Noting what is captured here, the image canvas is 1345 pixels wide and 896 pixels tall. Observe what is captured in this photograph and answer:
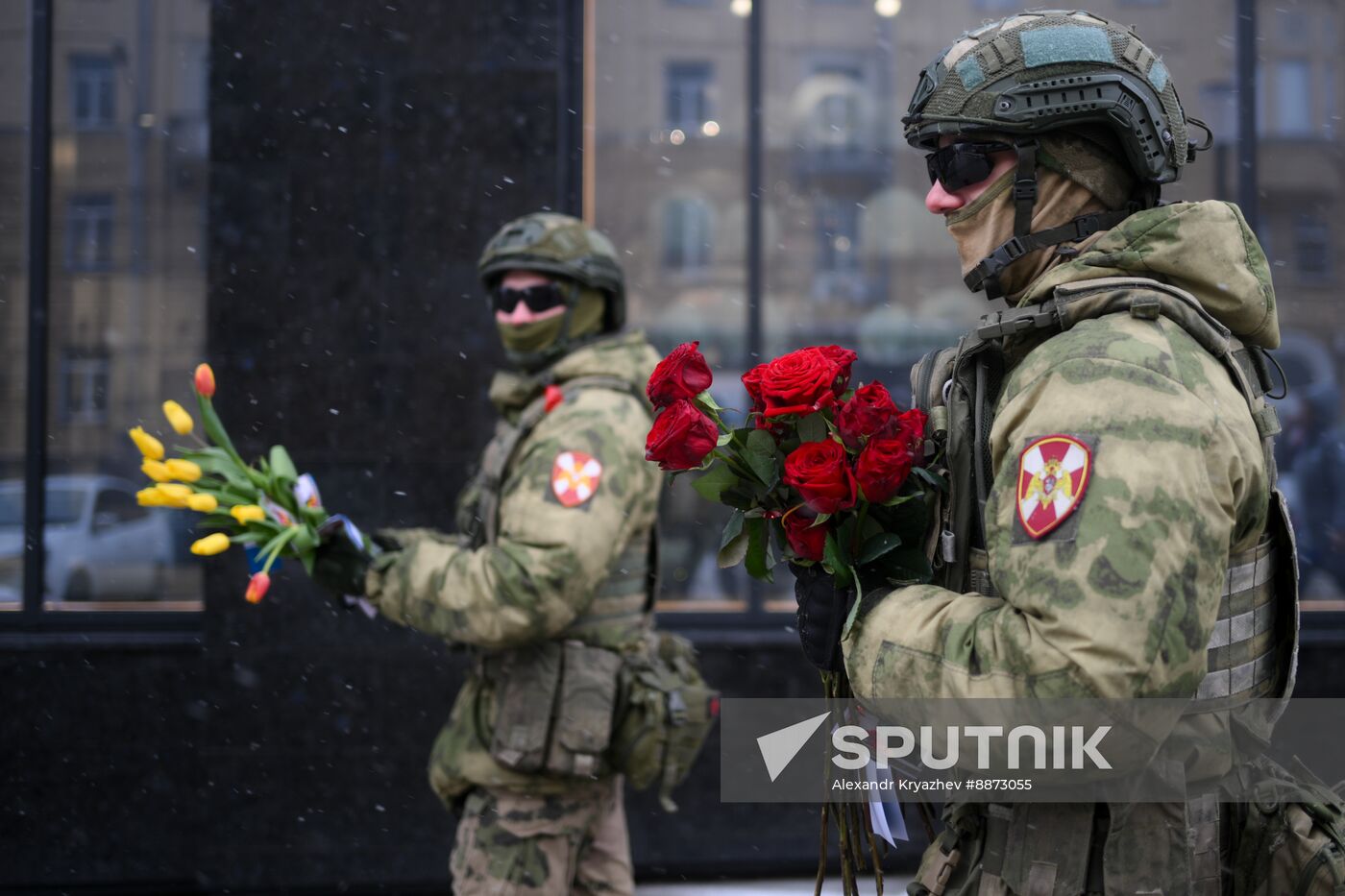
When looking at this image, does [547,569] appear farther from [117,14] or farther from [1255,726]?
[117,14]

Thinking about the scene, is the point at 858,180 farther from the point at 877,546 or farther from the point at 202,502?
the point at 877,546

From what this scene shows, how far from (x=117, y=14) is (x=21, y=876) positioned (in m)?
3.88

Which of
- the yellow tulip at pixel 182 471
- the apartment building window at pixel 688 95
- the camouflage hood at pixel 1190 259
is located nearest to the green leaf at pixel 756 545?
the camouflage hood at pixel 1190 259

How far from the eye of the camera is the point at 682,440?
6.74ft

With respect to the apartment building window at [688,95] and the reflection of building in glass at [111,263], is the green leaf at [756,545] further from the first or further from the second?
the apartment building window at [688,95]

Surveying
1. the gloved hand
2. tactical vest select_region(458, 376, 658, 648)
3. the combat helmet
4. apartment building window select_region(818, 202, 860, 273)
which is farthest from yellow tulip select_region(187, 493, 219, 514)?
apartment building window select_region(818, 202, 860, 273)

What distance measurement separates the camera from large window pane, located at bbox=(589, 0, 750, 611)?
6.10 metres

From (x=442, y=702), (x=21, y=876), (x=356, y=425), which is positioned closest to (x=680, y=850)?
(x=442, y=702)

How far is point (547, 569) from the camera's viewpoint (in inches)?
131

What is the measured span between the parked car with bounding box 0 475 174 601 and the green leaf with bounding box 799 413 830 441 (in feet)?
14.5

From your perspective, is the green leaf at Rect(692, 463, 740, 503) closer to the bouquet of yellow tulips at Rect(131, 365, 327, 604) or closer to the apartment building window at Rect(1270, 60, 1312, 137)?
A: the bouquet of yellow tulips at Rect(131, 365, 327, 604)

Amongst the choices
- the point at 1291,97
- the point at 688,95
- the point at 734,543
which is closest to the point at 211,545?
the point at 734,543

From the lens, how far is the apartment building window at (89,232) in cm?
574

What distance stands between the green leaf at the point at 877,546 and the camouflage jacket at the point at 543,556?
1426mm
